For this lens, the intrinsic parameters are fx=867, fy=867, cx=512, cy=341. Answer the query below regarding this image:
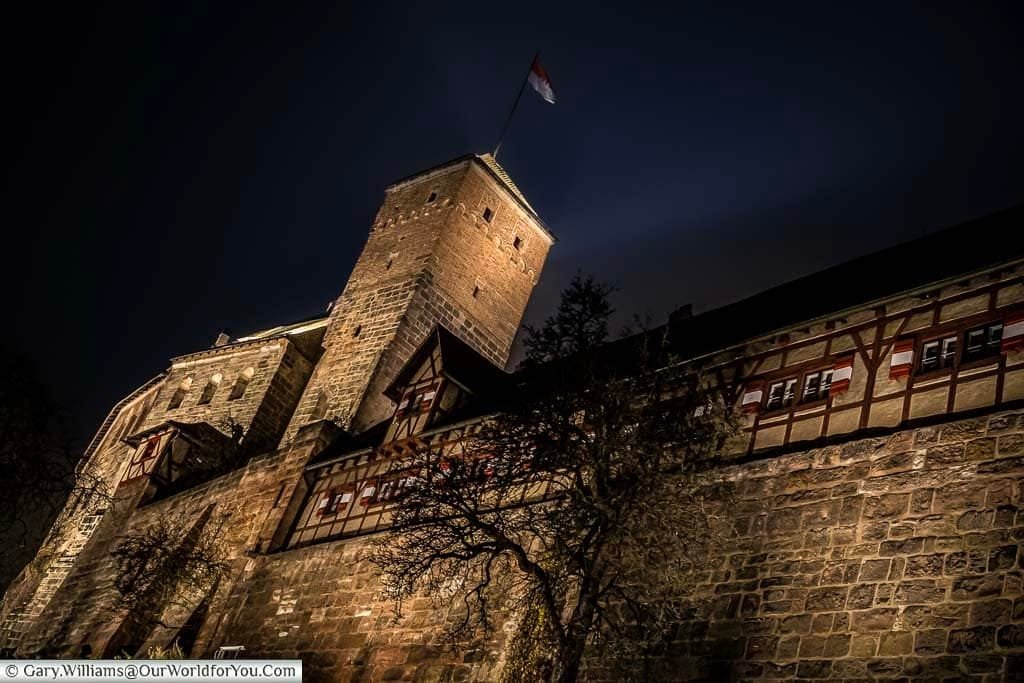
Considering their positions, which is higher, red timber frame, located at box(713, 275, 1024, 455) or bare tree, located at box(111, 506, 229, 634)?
red timber frame, located at box(713, 275, 1024, 455)

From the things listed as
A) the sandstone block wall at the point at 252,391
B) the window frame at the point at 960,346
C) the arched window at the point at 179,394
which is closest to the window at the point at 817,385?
the window frame at the point at 960,346

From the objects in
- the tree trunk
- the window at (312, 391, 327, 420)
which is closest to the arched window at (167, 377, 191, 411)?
the window at (312, 391, 327, 420)

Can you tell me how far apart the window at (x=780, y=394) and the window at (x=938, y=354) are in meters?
1.78

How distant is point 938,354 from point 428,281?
67.1ft

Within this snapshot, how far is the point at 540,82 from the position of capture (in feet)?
106

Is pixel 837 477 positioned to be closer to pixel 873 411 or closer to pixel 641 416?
pixel 873 411

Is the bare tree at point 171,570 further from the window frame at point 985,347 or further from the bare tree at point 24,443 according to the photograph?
the window frame at point 985,347

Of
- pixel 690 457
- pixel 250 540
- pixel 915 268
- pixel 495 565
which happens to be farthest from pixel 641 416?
pixel 250 540

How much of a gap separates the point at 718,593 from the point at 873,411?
2.98 meters

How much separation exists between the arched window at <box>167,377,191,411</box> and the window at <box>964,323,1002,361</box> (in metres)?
30.9

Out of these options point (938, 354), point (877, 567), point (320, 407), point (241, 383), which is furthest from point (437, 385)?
point (241, 383)

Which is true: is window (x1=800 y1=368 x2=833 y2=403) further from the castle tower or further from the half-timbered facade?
the castle tower

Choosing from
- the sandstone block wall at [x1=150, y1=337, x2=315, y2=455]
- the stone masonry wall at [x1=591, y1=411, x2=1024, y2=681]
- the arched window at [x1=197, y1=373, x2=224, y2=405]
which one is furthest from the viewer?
the arched window at [x1=197, y1=373, x2=224, y2=405]

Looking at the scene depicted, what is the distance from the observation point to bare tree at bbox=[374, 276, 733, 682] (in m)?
10.5
